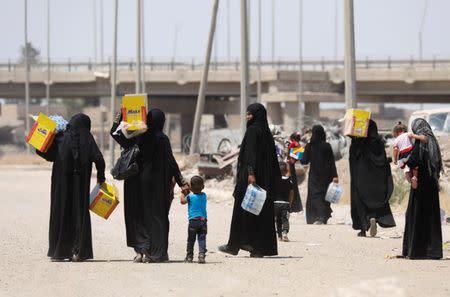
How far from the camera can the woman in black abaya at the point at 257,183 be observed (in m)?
13.4

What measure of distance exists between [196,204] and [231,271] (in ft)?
3.34

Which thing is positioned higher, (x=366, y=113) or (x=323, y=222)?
(x=366, y=113)

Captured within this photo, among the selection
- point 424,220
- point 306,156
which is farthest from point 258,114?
point 306,156

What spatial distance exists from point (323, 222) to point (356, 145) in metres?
2.54

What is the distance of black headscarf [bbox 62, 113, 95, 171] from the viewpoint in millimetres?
13227

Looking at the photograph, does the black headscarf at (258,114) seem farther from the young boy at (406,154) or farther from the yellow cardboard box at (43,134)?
the yellow cardboard box at (43,134)

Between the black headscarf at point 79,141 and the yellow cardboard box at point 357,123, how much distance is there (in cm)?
432

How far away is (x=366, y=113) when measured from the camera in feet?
54.1

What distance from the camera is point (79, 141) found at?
13289 millimetres

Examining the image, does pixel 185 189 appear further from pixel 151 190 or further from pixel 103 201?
pixel 103 201

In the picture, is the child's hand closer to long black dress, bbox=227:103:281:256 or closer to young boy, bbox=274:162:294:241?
long black dress, bbox=227:103:281:256

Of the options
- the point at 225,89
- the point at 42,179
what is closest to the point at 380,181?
the point at 42,179

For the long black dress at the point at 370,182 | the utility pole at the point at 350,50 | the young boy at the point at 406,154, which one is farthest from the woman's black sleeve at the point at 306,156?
the young boy at the point at 406,154

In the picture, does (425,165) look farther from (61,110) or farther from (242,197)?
(61,110)
